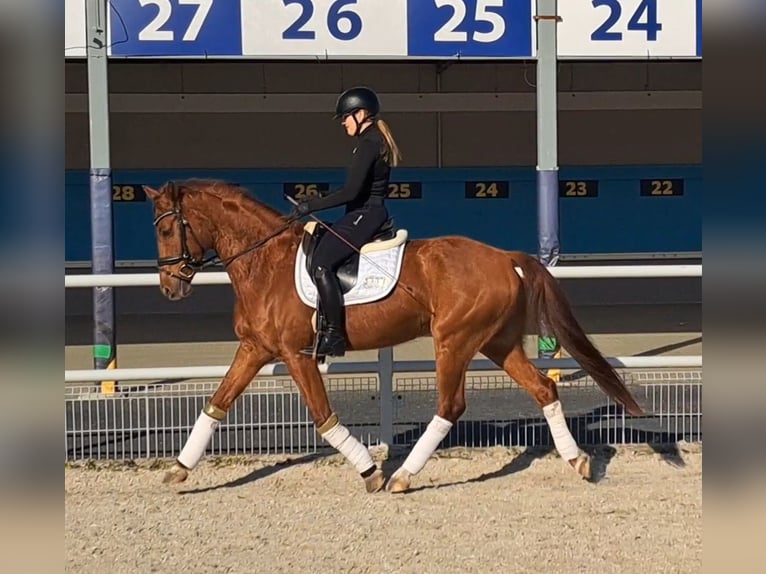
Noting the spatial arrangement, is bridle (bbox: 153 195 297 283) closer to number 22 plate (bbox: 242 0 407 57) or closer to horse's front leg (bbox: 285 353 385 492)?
horse's front leg (bbox: 285 353 385 492)

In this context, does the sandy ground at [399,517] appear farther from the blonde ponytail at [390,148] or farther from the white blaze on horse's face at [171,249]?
the blonde ponytail at [390,148]

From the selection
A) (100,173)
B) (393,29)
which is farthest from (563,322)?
(100,173)

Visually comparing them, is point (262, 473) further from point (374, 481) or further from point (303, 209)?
point (303, 209)

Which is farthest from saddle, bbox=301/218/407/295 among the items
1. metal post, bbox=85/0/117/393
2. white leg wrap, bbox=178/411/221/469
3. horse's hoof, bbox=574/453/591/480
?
metal post, bbox=85/0/117/393

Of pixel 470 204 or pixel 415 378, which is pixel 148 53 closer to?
pixel 415 378

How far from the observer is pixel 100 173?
887 centimetres

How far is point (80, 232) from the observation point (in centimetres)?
1458

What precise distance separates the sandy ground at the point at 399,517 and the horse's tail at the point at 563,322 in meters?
0.58

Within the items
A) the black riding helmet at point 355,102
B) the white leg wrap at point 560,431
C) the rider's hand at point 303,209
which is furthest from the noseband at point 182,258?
the white leg wrap at point 560,431

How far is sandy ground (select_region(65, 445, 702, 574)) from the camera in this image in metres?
4.83

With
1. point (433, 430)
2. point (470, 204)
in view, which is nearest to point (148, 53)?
point (433, 430)

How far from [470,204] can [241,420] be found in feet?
29.3

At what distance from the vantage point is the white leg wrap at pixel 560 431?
595 cm

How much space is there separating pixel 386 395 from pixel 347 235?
1.40m
